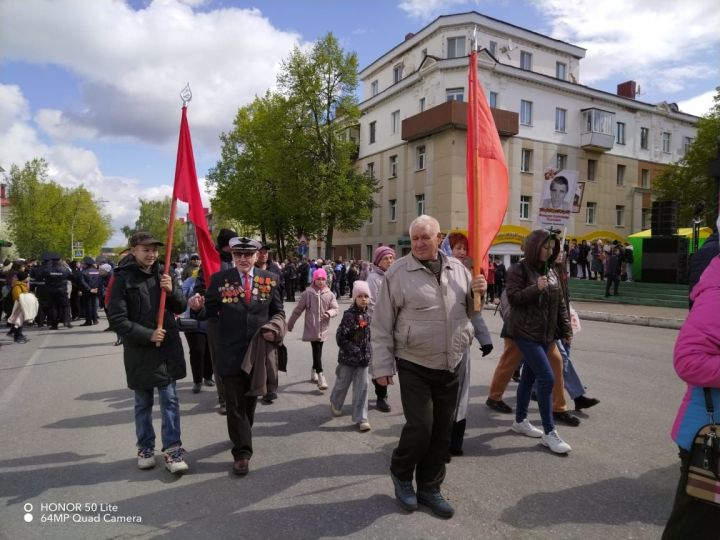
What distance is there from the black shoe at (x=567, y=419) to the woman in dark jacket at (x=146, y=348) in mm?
3743

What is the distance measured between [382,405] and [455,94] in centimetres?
2911

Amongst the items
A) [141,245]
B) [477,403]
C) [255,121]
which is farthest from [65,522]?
[255,121]

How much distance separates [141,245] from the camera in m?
4.12

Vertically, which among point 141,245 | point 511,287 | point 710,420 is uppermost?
point 141,245

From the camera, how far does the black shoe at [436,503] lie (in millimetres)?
3271

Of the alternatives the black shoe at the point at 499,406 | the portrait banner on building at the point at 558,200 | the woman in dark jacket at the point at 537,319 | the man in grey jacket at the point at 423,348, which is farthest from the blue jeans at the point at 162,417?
the portrait banner on building at the point at 558,200

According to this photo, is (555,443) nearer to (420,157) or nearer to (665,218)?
(665,218)

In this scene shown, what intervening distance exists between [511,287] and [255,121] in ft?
116

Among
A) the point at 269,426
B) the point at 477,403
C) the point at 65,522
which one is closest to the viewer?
the point at 65,522

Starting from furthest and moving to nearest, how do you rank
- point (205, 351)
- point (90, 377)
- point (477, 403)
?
point (90, 377) → point (205, 351) → point (477, 403)

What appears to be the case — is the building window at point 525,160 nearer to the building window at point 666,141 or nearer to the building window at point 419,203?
the building window at point 419,203

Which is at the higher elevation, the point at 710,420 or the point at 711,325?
the point at 711,325

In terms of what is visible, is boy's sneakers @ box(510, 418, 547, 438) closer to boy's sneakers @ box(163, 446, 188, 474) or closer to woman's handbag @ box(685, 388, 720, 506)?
woman's handbag @ box(685, 388, 720, 506)

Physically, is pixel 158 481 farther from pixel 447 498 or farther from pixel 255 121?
pixel 255 121
